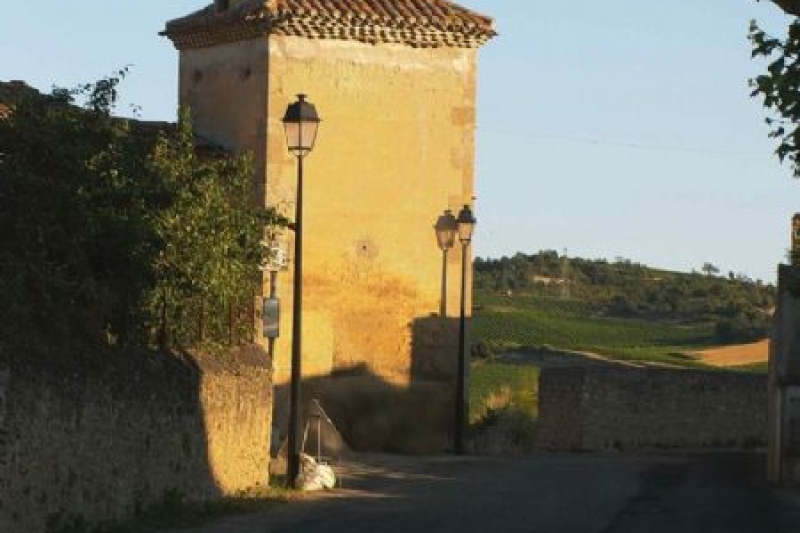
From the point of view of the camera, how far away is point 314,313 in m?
37.9

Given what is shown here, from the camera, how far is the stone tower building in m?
37.8

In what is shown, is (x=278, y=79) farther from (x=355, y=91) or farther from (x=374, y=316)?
(x=374, y=316)

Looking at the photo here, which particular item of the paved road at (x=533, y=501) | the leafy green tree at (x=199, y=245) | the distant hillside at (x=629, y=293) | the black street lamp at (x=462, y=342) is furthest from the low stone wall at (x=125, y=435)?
the distant hillside at (x=629, y=293)

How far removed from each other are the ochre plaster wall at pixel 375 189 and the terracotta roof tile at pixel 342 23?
0.27 meters

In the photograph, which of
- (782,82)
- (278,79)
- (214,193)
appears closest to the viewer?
(782,82)

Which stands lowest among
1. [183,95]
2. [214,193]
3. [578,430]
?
[578,430]

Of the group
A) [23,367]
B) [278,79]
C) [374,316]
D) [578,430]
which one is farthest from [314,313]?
[23,367]

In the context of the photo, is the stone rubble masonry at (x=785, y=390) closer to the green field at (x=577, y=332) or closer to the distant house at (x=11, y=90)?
the distant house at (x=11, y=90)

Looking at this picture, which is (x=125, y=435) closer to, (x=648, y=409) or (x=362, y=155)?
(x=362, y=155)

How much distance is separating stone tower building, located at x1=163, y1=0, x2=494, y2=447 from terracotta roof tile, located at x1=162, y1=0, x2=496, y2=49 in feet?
0.12

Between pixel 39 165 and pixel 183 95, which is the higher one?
pixel 183 95

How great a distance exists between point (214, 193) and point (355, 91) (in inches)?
582

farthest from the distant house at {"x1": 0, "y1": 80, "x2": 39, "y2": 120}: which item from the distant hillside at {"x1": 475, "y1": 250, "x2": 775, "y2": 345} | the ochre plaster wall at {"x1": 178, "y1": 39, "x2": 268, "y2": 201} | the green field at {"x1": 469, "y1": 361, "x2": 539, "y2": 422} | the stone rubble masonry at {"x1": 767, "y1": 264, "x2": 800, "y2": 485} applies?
the distant hillside at {"x1": 475, "y1": 250, "x2": 775, "y2": 345}

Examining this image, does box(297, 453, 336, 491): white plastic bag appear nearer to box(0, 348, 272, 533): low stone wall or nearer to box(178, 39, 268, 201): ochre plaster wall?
box(0, 348, 272, 533): low stone wall
